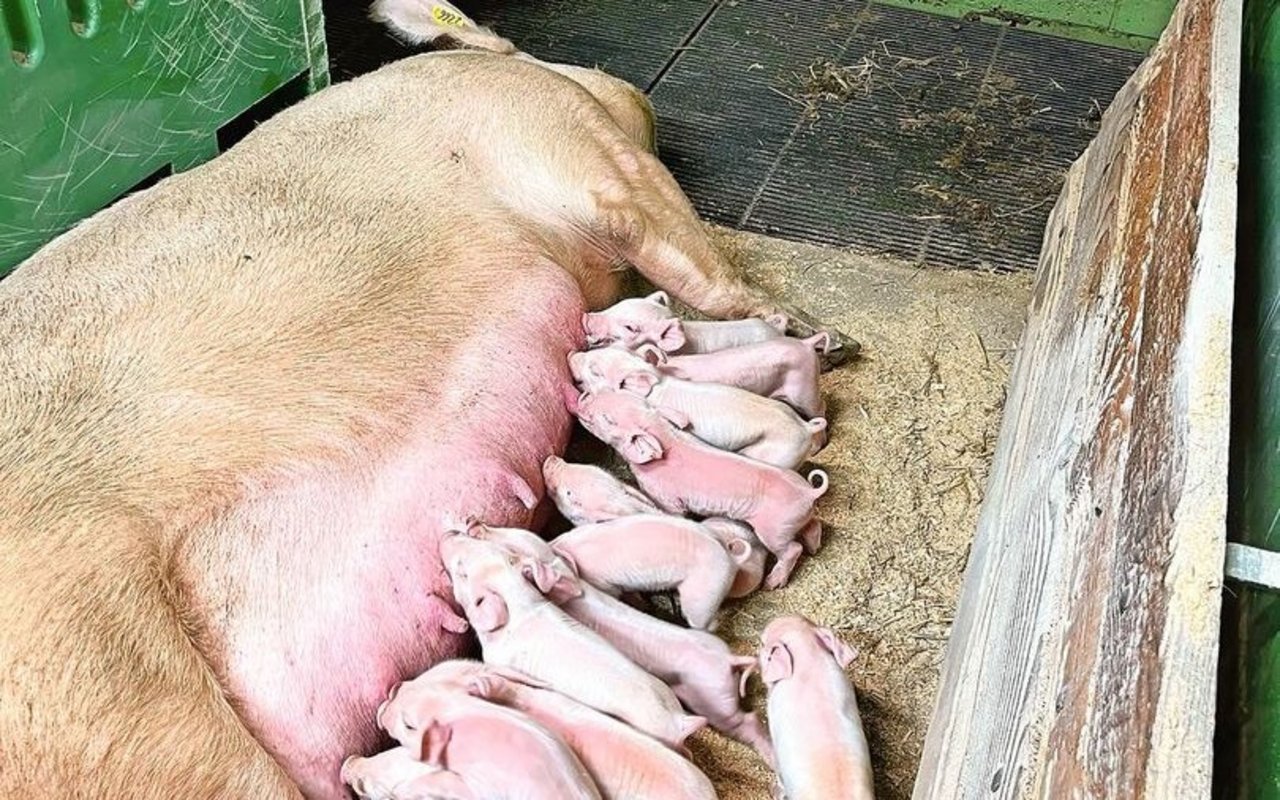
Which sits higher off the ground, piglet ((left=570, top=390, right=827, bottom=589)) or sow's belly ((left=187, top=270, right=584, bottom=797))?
sow's belly ((left=187, top=270, right=584, bottom=797))

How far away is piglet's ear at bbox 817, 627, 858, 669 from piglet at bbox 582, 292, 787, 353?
756mm

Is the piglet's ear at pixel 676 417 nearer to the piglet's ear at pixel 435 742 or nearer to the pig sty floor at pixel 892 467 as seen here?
the pig sty floor at pixel 892 467

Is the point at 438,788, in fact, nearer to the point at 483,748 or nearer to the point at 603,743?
the point at 483,748

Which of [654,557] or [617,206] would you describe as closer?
[654,557]

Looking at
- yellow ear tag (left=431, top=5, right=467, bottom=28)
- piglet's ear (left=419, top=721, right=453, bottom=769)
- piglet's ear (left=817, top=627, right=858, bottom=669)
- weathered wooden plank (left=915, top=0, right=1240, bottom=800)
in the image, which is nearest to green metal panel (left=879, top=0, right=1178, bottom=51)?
yellow ear tag (left=431, top=5, right=467, bottom=28)

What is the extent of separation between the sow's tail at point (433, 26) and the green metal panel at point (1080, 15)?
2.16 m

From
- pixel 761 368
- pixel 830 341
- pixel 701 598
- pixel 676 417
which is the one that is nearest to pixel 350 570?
pixel 701 598

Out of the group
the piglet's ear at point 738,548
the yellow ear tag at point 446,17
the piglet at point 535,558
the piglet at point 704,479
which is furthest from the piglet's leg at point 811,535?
the yellow ear tag at point 446,17

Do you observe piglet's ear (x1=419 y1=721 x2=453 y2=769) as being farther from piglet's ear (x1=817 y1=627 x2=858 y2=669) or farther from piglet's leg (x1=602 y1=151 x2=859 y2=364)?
piglet's leg (x1=602 y1=151 x2=859 y2=364)

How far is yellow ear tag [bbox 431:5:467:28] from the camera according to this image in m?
3.38

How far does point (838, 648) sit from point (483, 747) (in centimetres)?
59

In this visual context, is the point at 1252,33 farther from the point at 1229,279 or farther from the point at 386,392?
the point at 386,392

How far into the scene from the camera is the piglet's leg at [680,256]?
269 cm

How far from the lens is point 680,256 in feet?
9.02
